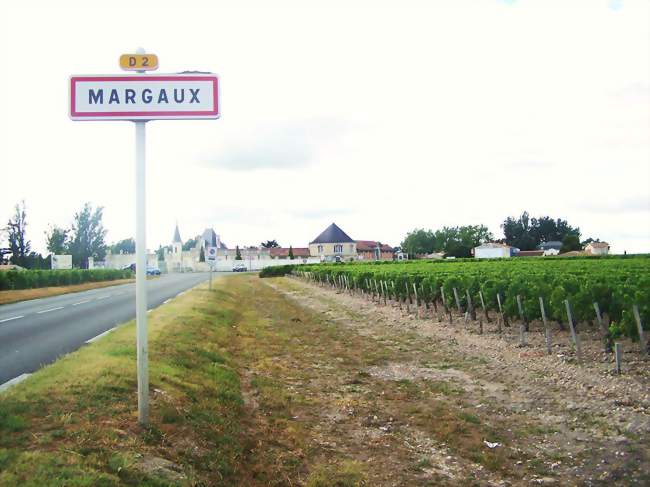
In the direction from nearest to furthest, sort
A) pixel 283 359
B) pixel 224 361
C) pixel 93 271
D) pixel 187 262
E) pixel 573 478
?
pixel 573 478 < pixel 224 361 < pixel 283 359 < pixel 93 271 < pixel 187 262

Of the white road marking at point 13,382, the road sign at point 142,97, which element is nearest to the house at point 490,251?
the white road marking at point 13,382

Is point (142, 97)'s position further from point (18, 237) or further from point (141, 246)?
point (18, 237)

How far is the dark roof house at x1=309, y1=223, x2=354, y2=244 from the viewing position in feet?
420

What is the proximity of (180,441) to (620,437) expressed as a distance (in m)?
5.40

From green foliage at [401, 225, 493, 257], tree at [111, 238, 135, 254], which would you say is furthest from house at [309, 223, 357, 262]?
tree at [111, 238, 135, 254]

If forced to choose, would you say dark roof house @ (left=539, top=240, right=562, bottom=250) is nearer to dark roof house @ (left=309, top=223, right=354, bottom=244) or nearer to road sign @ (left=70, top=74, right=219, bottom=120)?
dark roof house @ (left=309, top=223, right=354, bottom=244)

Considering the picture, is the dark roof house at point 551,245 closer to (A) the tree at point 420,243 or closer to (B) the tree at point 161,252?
(A) the tree at point 420,243

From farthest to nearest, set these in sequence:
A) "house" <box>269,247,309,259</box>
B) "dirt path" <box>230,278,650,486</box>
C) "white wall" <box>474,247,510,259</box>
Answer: "house" <box>269,247,309,259</box>
"white wall" <box>474,247,510,259</box>
"dirt path" <box>230,278,650,486</box>

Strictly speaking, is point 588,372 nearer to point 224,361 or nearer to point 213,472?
point 224,361

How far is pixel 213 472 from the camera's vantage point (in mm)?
5297

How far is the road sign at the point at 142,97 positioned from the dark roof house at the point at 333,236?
123 metres

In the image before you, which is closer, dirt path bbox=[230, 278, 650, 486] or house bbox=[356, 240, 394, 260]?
dirt path bbox=[230, 278, 650, 486]

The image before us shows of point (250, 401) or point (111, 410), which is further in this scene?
point (250, 401)

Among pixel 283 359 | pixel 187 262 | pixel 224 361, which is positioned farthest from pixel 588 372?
pixel 187 262
